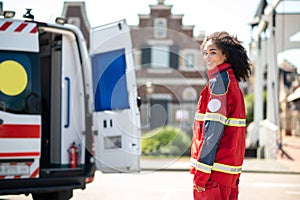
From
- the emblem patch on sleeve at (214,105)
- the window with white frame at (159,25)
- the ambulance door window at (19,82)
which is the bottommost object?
the emblem patch on sleeve at (214,105)

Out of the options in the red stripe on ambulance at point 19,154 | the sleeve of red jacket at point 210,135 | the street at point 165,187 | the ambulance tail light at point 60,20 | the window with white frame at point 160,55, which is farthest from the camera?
the street at point 165,187

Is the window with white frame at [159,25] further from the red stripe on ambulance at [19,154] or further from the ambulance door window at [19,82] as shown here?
the red stripe on ambulance at [19,154]

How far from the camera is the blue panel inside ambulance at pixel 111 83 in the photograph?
292 inches

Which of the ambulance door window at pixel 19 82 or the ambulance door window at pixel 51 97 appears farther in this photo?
the ambulance door window at pixel 51 97

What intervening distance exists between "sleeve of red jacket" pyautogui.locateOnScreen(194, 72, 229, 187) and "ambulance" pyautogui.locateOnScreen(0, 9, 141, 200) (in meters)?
3.02

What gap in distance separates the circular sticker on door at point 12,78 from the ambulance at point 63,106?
11 millimetres

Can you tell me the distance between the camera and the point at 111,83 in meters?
7.42

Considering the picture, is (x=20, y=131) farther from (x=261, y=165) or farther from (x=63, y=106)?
(x=261, y=165)

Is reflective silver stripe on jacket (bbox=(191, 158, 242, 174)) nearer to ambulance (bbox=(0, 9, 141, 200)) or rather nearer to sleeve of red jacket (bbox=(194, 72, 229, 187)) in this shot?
sleeve of red jacket (bbox=(194, 72, 229, 187))

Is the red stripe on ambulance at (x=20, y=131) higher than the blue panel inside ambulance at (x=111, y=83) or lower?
lower

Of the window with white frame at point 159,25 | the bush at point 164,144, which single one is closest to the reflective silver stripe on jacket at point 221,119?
the bush at point 164,144

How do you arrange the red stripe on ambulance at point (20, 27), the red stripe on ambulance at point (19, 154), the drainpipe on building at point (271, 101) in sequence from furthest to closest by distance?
the drainpipe on building at point (271, 101), the red stripe on ambulance at point (20, 27), the red stripe on ambulance at point (19, 154)

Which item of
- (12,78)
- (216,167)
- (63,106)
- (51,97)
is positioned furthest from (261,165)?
A: (216,167)

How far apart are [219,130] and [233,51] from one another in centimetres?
66
